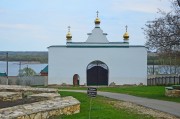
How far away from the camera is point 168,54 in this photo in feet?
78.3

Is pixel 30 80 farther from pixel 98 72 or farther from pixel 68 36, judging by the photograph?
pixel 98 72

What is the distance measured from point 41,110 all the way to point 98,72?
107ft

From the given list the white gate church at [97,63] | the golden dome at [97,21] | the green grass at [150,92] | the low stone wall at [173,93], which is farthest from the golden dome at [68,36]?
the low stone wall at [173,93]

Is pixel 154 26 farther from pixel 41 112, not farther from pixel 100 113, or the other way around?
pixel 41 112

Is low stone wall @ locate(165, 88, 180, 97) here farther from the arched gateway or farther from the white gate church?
the arched gateway

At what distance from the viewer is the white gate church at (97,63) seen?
145ft

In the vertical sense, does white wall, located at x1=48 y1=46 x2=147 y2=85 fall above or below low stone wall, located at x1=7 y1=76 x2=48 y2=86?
above

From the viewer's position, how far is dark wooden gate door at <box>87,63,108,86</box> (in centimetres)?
4466

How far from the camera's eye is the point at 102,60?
147ft

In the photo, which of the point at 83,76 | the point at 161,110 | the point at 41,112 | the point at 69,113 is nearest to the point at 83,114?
the point at 69,113

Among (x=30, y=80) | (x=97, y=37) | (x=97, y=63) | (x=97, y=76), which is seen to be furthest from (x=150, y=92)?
(x=30, y=80)

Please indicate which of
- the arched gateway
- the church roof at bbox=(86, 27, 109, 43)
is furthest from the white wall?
the church roof at bbox=(86, 27, 109, 43)

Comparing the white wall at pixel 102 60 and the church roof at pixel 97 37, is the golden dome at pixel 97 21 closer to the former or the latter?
the church roof at pixel 97 37

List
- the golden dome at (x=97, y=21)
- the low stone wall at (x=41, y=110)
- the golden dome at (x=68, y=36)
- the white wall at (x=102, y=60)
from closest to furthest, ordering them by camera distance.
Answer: the low stone wall at (x=41, y=110)
the white wall at (x=102, y=60)
the golden dome at (x=68, y=36)
the golden dome at (x=97, y=21)
